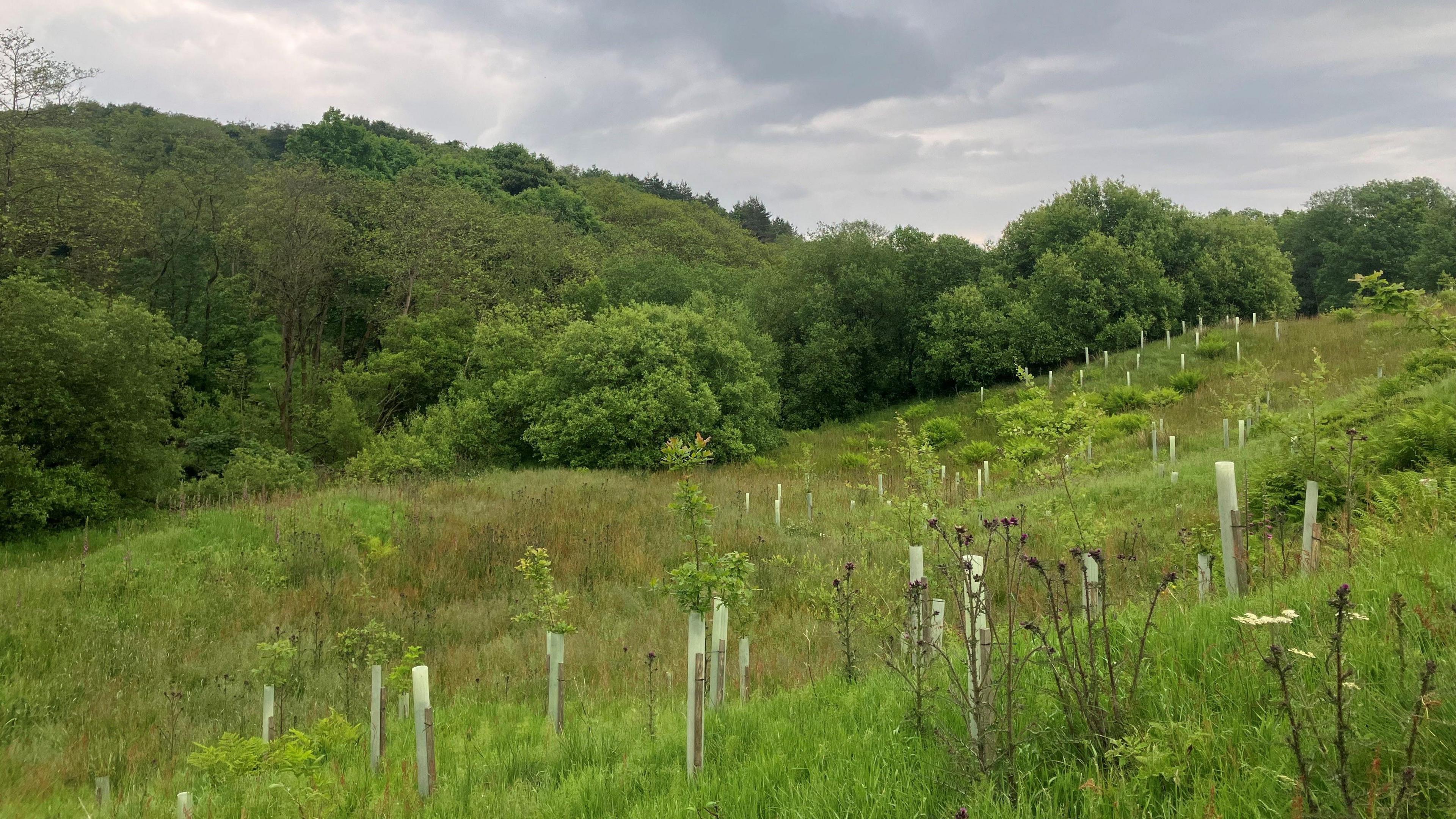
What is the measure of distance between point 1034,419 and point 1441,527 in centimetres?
304

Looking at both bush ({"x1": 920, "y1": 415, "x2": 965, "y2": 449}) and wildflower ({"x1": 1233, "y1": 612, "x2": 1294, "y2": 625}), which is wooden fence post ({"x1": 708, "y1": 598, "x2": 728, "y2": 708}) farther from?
bush ({"x1": 920, "y1": 415, "x2": 965, "y2": 449})

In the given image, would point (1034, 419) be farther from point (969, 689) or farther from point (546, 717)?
point (546, 717)

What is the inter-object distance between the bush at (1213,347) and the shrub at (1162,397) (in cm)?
551

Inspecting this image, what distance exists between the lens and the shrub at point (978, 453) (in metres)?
23.2

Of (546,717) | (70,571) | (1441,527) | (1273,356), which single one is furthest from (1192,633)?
(1273,356)

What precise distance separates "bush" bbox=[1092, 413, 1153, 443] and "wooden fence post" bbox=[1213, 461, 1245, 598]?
50.8ft

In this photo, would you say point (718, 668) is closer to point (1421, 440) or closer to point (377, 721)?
point (377, 721)

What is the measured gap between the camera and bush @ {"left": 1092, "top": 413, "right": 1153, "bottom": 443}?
19.1 m

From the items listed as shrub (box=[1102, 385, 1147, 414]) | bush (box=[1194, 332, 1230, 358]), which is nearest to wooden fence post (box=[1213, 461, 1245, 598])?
shrub (box=[1102, 385, 1147, 414])

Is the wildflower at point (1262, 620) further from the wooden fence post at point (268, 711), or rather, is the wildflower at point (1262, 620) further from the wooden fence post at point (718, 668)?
the wooden fence post at point (268, 711)

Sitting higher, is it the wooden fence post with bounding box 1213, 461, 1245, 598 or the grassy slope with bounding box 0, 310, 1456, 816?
the wooden fence post with bounding box 1213, 461, 1245, 598

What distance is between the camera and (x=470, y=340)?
122 feet

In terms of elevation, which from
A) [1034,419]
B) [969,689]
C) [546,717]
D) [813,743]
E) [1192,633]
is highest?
[1034,419]

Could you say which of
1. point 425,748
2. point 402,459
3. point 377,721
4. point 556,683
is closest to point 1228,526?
point 556,683
